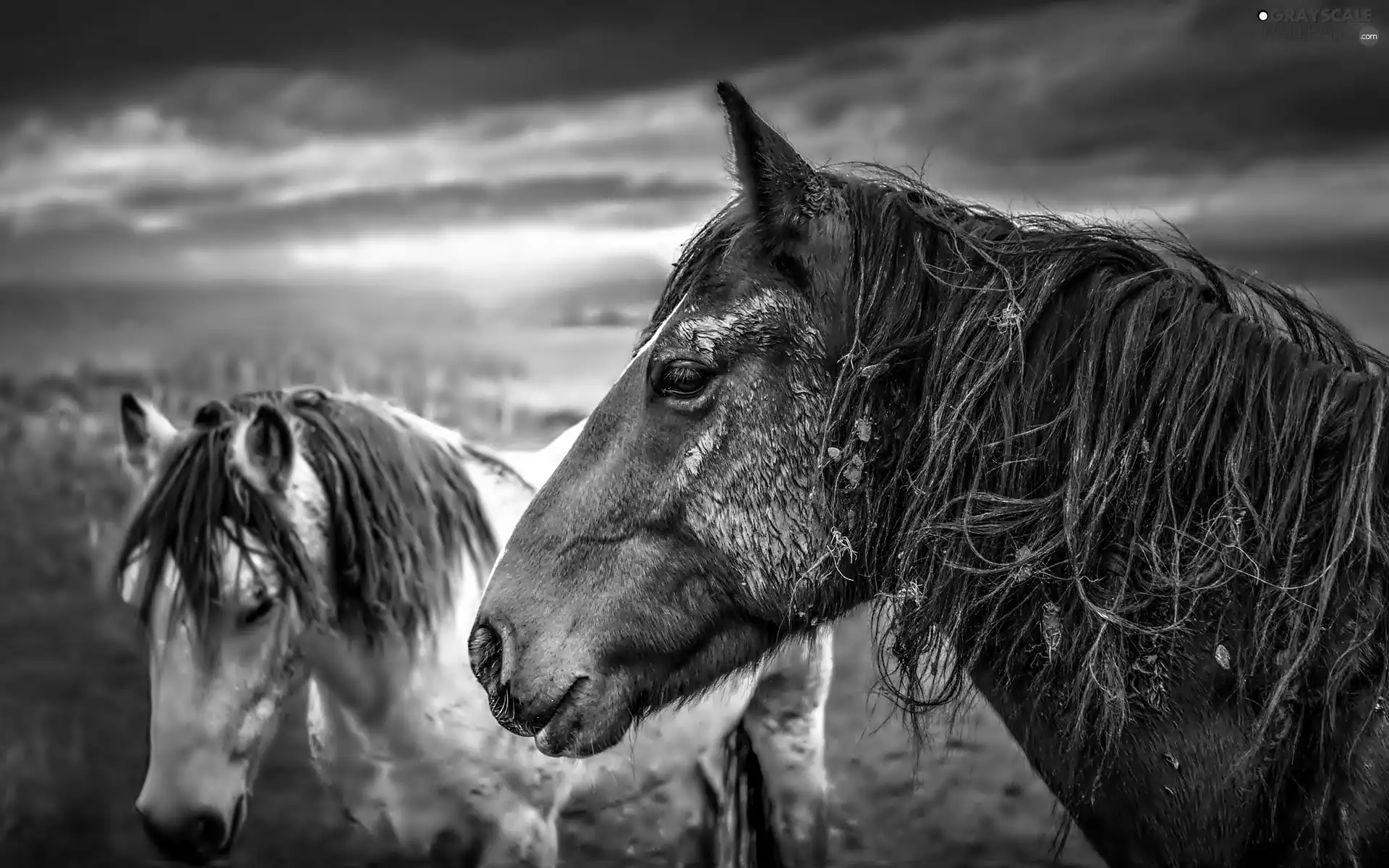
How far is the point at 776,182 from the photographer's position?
141 cm

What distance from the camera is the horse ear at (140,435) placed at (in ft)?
8.70

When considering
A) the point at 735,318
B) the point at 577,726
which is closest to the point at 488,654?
the point at 577,726

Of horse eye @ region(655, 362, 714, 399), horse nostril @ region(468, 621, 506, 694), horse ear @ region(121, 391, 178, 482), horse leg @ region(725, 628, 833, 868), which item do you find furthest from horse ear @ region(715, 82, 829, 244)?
horse leg @ region(725, 628, 833, 868)

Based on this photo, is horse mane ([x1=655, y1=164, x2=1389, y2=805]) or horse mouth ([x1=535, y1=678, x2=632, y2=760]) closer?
horse mane ([x1=655, y1=164, x2=1389, y2=805])

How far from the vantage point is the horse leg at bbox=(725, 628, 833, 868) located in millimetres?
3537

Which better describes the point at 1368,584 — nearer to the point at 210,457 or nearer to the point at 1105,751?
the point at 1105,751

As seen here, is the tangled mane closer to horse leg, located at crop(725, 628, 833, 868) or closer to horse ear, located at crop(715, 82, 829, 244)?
horse leg, located at crop(725, 628, 833, 868)

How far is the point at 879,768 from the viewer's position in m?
4.60

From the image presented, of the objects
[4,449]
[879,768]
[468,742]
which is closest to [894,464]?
[468,742]

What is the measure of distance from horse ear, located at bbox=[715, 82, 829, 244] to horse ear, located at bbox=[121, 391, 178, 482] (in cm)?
200

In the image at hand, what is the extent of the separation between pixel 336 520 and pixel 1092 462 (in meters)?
2.02

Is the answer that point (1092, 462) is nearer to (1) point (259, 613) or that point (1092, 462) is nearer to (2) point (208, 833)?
(1) point (259, 613)

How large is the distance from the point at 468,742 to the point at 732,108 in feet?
6.68

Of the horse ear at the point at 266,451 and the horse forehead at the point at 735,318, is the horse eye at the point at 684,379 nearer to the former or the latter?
the horse forehead at the point at 735,318
